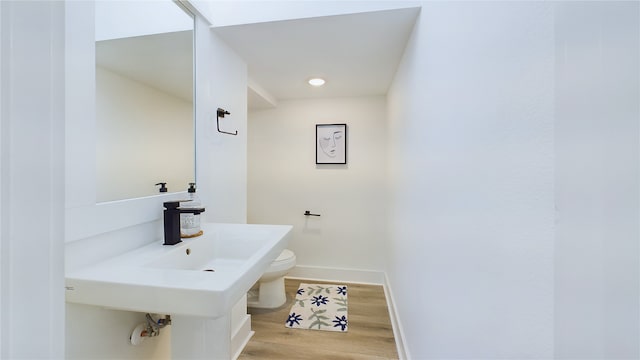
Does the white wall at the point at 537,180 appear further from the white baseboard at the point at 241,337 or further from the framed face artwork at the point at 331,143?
the framed face artwork at the point at 331,143

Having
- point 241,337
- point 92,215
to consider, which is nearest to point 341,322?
point 241,337

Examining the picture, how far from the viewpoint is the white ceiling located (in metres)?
1.46

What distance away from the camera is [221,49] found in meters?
1.63

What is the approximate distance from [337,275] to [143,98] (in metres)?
2.47

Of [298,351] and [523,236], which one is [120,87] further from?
[298,351]

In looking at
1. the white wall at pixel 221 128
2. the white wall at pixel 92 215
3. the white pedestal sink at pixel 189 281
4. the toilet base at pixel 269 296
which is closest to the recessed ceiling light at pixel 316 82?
the white wall at pixel 221 128

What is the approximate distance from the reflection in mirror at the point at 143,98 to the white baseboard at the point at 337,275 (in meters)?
1.92

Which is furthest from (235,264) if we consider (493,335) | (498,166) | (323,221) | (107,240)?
(323,221)

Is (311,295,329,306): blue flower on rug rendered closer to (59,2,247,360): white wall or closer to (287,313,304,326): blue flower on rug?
(287,313,304,326): blue flower on rug

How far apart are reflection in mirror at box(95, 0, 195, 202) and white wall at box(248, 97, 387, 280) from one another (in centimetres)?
157

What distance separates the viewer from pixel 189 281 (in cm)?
72

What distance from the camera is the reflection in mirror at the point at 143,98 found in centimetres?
97

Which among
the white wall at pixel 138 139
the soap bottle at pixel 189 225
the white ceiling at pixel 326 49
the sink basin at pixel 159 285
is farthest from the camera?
the white ceiling at pixel 326 49

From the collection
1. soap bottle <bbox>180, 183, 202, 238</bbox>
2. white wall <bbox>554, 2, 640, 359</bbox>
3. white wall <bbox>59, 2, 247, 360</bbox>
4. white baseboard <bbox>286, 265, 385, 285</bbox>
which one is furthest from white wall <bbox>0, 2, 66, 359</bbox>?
white baseboard <bbox>286, 265, 385, 285</bbox>
